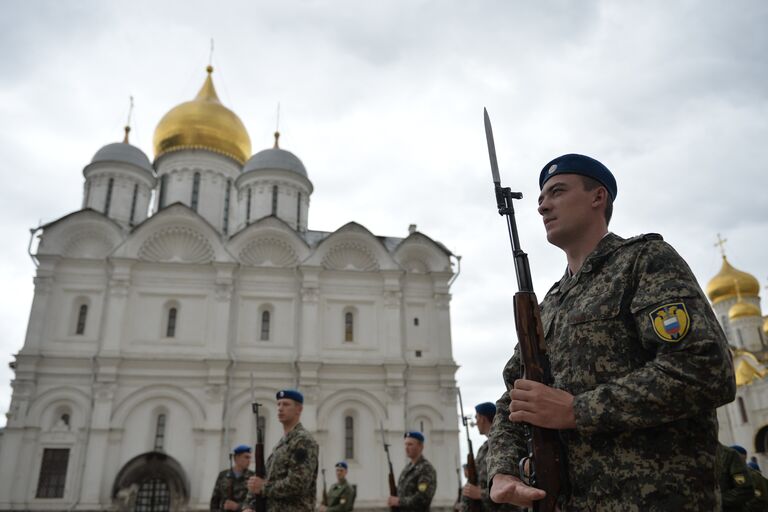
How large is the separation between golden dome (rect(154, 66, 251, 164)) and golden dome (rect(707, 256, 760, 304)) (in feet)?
95.8

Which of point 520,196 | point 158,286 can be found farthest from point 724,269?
point 520,196

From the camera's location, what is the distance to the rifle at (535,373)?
192cm

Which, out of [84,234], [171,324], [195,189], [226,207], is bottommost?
[171,324]

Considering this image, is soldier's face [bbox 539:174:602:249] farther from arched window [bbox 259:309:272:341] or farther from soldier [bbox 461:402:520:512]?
arched window [bbox 259:309:272:341]

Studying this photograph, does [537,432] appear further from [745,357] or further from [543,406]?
[745,357]

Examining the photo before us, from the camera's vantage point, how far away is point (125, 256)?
21.1 metres

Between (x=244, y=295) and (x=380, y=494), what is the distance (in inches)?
328

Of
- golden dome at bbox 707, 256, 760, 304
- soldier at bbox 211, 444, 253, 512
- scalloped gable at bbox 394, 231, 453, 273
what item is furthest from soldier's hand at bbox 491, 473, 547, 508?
golden dome at bbox 707, 256, 760, 304

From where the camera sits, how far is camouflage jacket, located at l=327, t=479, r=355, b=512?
878cm

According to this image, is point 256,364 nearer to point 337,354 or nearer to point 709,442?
point 337,354

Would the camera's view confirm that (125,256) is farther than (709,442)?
Yes

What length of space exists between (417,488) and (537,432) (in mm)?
5755

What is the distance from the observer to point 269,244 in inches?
893

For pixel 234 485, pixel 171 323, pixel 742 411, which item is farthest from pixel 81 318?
pixel 742 411
